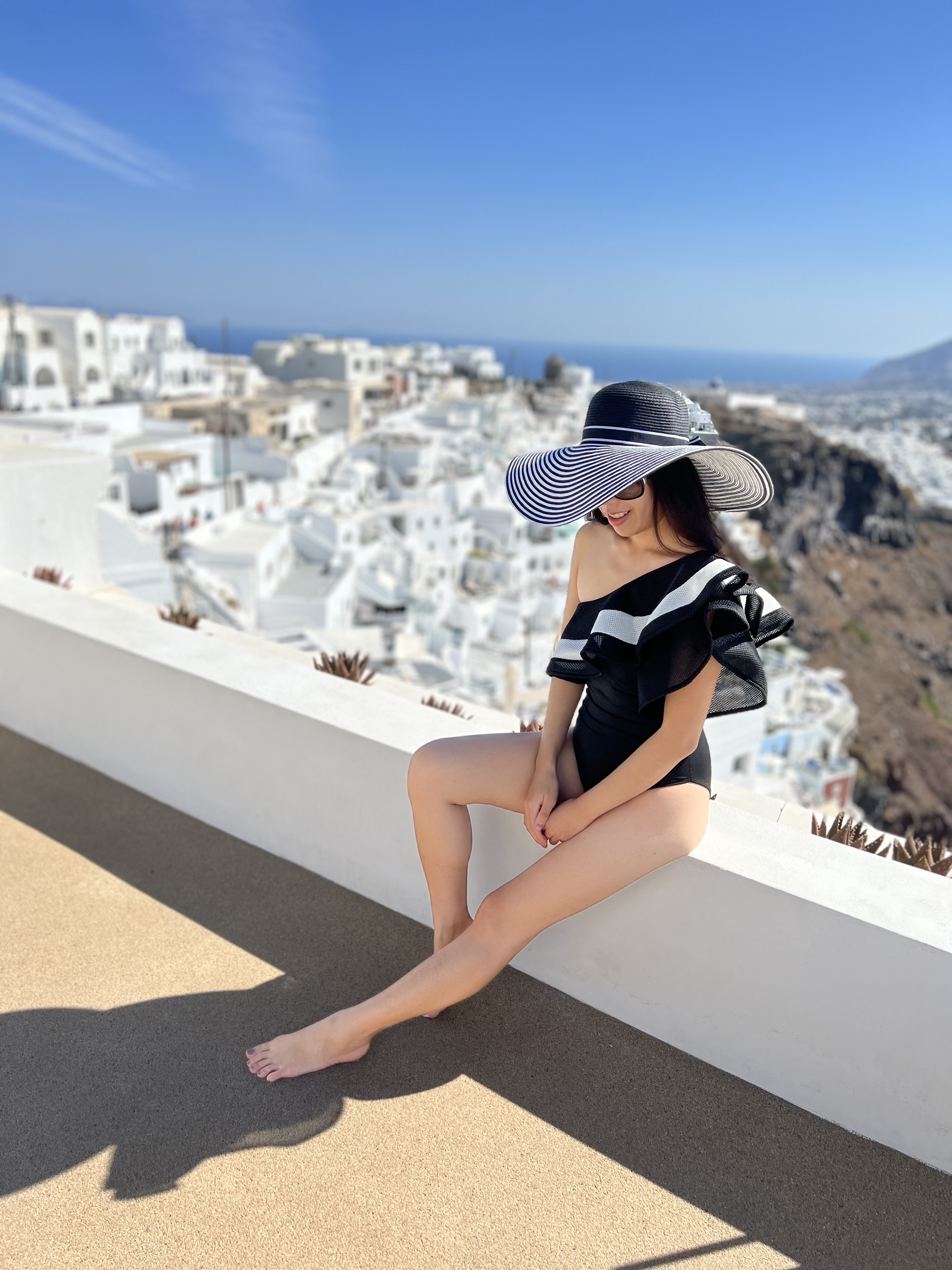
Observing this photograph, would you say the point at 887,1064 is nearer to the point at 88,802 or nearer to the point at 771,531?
the point at 88,802

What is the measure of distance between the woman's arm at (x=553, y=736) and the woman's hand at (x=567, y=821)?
0.04 ft

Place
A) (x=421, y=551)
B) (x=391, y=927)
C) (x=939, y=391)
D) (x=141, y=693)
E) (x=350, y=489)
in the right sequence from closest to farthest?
(x=391, y=927)
(x=141, y=693)
(x=421, y=551)
(x=350, y=489)
(x=939, y=391)

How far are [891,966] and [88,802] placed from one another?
1852 mm

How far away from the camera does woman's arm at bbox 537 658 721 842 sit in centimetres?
137

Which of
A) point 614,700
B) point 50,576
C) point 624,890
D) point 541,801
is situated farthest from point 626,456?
point 50,576

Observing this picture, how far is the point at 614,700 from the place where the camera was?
1495 millimetres

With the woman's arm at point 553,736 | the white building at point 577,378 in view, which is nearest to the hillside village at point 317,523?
the woman's arm at point 553,736

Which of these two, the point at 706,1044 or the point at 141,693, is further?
the point at 141,693

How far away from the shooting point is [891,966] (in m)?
1.31

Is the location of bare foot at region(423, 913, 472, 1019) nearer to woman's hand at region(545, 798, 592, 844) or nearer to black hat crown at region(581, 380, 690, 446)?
woman's hand at region(545, 798, 592, 844)

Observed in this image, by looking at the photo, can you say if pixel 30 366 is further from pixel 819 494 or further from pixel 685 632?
pixel 819 494

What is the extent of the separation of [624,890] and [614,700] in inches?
13.1

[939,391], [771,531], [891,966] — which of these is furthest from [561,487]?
[939,391]

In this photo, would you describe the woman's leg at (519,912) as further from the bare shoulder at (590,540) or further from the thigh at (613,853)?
the bare shoulder at (590,540)
